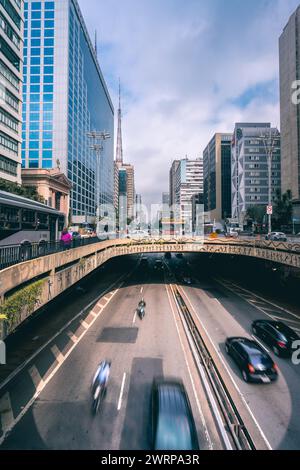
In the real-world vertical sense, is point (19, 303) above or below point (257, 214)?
below

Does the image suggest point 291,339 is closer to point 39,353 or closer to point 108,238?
point 39,353

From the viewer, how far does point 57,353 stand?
20.0m

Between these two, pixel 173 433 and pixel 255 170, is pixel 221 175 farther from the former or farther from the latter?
pixel 173 433

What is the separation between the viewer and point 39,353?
19.8 meters

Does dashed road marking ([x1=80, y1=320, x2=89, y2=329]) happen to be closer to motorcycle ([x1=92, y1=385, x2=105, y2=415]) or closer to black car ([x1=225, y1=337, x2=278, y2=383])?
motorcycle ([x1=92, y1=385, x2=105, y2=415])

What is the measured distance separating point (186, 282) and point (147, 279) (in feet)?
27.2

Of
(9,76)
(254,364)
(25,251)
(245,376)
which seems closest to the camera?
(25,251)

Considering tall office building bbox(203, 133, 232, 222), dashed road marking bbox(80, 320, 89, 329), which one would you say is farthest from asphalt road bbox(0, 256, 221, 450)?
tall office building bbox(203, 133, 232, 222)

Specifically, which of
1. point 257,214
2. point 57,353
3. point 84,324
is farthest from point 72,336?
point 257,214

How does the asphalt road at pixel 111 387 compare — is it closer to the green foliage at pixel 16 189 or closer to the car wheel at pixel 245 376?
the car wheel at pixel 245 376

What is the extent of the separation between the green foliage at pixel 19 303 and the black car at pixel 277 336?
1801 centimetres

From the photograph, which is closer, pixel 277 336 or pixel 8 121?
pixel 277 336

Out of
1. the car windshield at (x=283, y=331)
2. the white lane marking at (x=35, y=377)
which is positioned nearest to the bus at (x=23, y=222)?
the white lane marking at (x=35, y=377)

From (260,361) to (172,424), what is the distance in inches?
321
